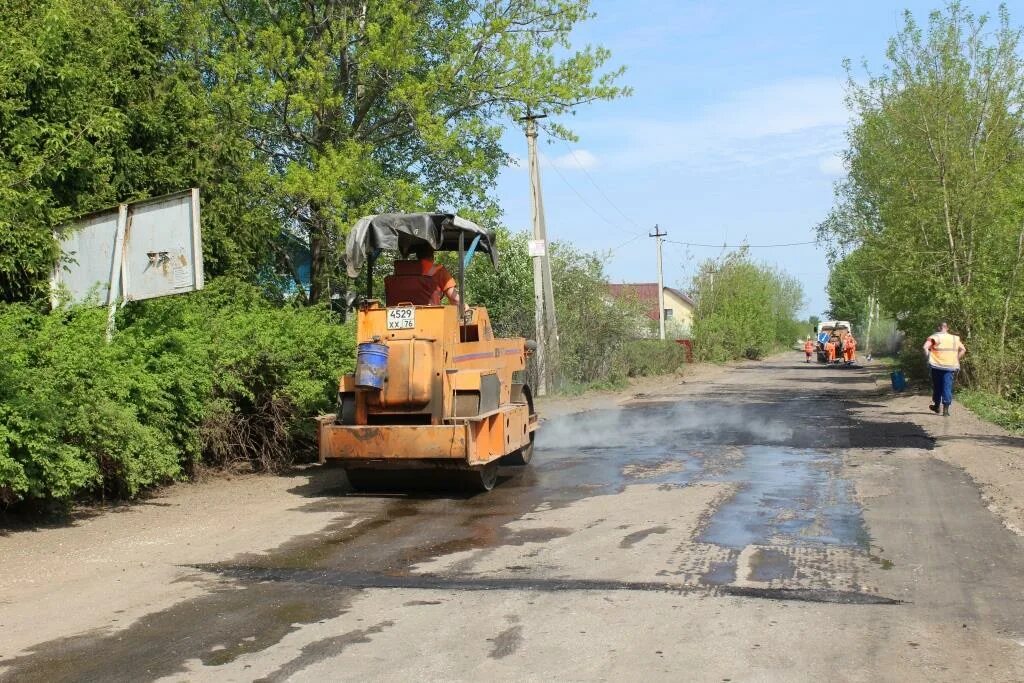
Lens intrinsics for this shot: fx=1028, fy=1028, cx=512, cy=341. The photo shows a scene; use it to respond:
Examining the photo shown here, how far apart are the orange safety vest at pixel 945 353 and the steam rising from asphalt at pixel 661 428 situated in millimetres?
3372

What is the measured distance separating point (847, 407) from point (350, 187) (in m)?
11.8

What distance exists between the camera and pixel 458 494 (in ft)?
36.9

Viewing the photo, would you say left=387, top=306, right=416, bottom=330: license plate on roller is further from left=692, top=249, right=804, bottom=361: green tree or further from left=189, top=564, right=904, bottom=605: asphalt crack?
left=692, top=249, right=804, bottom=361: green tree

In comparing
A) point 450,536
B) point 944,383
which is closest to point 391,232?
point 450,536

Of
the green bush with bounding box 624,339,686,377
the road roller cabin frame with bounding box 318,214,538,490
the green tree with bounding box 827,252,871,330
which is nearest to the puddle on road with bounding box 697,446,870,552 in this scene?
the road roller cabin frame with bounding box 318,214,538,490

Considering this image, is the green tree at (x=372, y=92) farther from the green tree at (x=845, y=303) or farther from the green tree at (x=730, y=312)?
the green tree at (x=845, y=303)

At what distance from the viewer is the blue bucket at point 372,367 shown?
34.7 ft

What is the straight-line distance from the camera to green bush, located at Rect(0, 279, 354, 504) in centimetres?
855

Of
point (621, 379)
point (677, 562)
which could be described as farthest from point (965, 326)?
point (677, 562)

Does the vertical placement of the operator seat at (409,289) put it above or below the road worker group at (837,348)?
above

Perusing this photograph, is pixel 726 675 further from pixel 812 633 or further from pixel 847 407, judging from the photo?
pixel 847 407

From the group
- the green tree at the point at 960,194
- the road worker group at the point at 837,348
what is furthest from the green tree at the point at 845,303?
the green tree at the point at 960,194

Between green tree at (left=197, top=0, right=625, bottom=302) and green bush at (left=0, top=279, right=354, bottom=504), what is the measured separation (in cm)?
646

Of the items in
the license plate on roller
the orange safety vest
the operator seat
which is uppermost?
the operator seat
